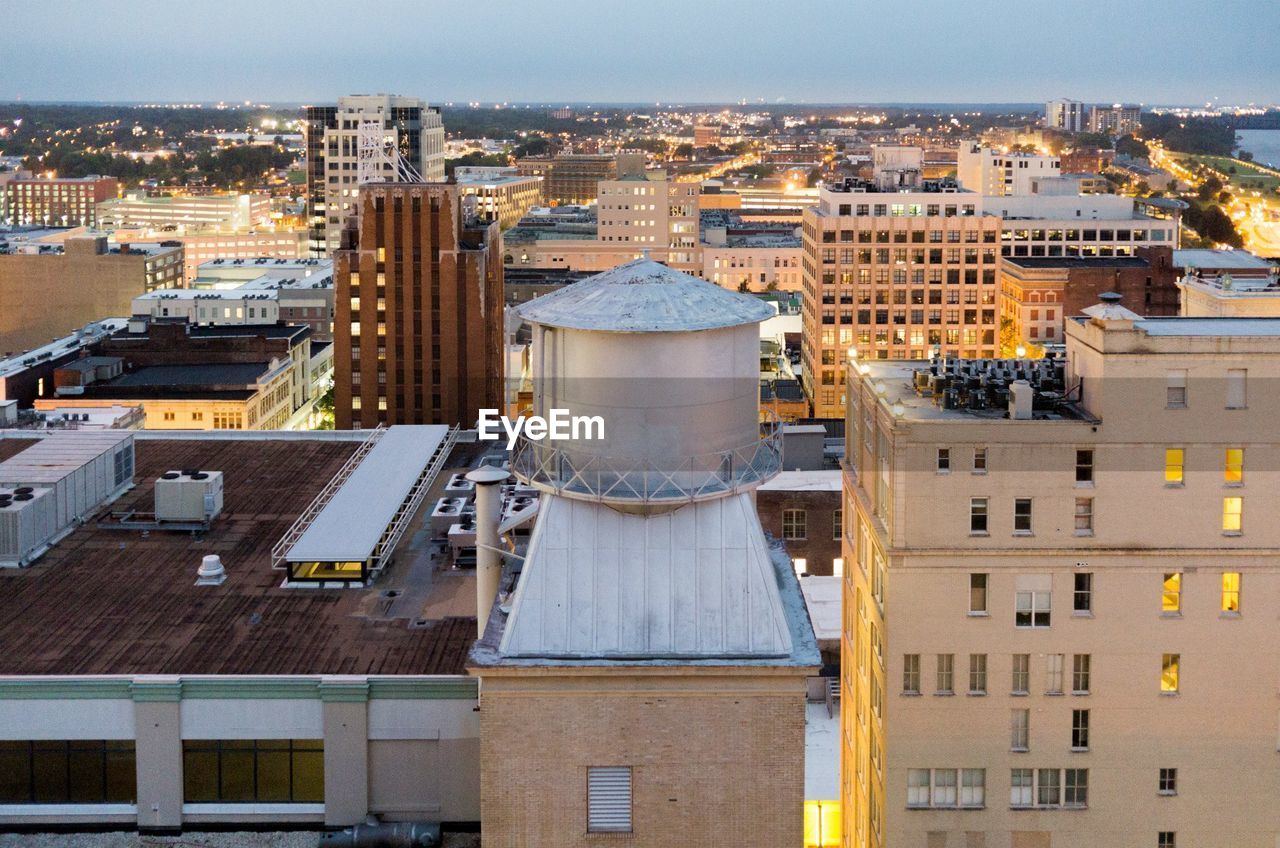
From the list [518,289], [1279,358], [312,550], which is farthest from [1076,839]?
[518,289]

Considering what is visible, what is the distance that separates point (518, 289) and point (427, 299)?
262 feet

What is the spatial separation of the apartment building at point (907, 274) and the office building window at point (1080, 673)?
10668cm

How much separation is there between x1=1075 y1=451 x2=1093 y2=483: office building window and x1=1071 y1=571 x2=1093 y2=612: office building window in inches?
95.3

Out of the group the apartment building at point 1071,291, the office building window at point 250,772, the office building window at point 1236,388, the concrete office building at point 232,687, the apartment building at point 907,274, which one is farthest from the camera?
the apartment building at point 1071,291

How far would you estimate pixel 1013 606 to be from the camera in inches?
1708

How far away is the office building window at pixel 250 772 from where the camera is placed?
131 feet

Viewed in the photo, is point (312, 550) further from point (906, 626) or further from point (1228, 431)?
point (1228, 431)

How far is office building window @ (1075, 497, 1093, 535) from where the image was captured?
43.1 m

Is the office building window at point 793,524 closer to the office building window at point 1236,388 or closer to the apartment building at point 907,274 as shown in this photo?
the office building window at point 1236,388

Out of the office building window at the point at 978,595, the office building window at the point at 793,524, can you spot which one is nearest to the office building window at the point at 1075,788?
the office building window at the point at 978,595

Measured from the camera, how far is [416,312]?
113m

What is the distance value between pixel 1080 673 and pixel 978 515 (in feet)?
16.7

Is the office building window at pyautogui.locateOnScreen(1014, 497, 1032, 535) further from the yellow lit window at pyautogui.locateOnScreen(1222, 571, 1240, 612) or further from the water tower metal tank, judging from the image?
the water tower metal tank

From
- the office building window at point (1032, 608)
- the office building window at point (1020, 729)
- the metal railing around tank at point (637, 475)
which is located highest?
the metal railing around tank at point (637, 475)
